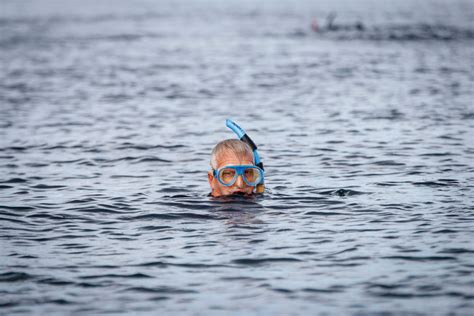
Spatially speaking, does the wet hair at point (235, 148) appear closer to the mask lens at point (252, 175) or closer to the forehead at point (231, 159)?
the forehead at point (231, 159)

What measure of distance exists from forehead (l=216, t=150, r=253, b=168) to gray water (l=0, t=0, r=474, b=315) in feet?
1.81

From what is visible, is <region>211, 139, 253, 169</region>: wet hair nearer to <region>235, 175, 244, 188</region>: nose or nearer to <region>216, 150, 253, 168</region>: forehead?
<region>216, 150, 253, 168</region>: forehead

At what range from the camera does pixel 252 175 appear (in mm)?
12547

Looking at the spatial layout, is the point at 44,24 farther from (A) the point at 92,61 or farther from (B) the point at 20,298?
(B) the point at 20,298

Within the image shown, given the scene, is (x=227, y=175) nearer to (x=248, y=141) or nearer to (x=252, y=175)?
(x=252, y=175)

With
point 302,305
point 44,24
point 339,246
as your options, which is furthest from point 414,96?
point 44,24

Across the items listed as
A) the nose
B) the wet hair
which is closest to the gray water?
the nose

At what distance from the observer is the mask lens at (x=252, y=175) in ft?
41.0

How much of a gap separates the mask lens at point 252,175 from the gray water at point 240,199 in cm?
28

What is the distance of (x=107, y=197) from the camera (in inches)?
517

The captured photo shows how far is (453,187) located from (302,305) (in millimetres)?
5791

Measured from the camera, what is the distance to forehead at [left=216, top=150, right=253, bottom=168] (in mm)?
12242

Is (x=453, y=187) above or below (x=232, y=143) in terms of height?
below

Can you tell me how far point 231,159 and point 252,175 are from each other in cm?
46
